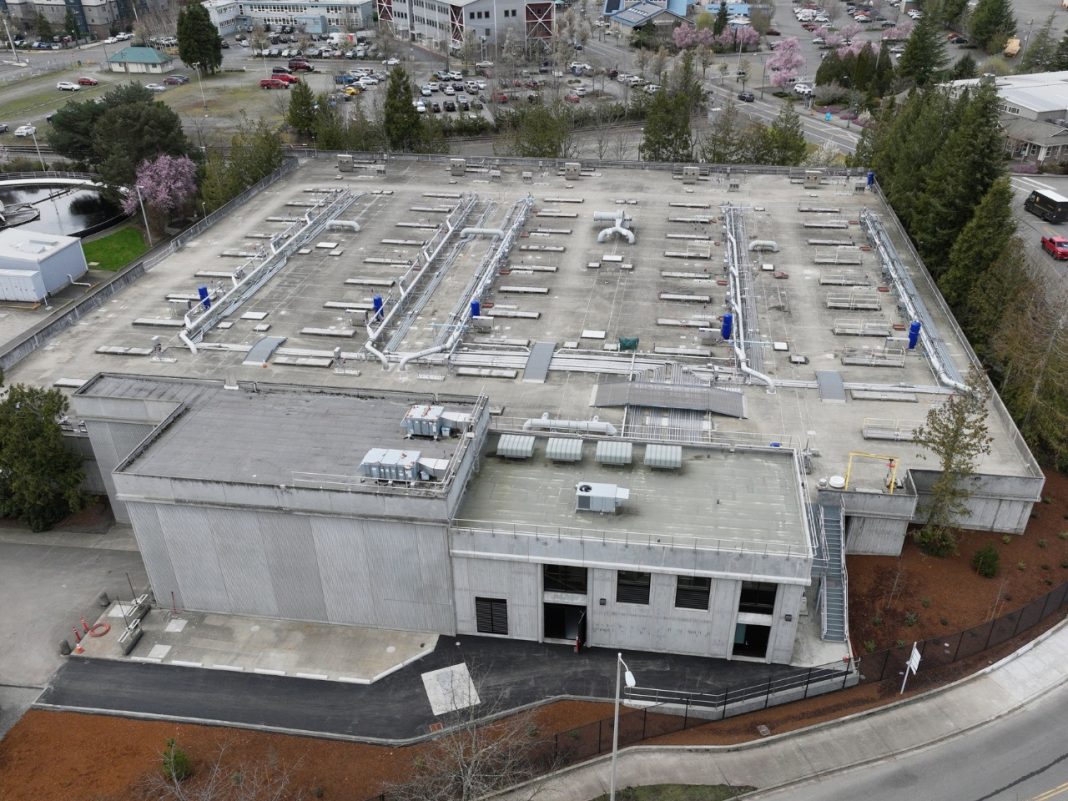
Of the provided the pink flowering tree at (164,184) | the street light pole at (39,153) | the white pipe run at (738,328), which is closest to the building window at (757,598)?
the white pipe run at (738,328)

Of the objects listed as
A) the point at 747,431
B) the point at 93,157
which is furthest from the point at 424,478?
the point at 93,157

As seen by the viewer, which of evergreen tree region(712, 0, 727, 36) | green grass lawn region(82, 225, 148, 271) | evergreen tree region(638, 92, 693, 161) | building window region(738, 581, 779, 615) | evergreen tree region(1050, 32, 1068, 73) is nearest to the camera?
building window region(738, 581, 779, 615)

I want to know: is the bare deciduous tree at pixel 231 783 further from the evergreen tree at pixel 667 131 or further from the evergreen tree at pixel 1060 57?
the evergreen tree at pixel 1060 57

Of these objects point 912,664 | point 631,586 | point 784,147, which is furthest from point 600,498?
point 784,147

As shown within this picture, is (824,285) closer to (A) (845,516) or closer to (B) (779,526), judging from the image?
(A) (845,516)

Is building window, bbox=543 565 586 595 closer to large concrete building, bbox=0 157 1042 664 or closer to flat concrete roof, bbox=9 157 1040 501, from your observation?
large concrete building, bbox=0 157 1042 664

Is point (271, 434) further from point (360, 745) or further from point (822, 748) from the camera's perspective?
point (822, 748)

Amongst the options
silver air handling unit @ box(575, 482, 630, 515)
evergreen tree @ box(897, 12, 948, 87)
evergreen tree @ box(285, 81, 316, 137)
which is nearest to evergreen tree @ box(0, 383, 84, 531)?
silver air handling unit @ box(575, 482, 630, 515)
